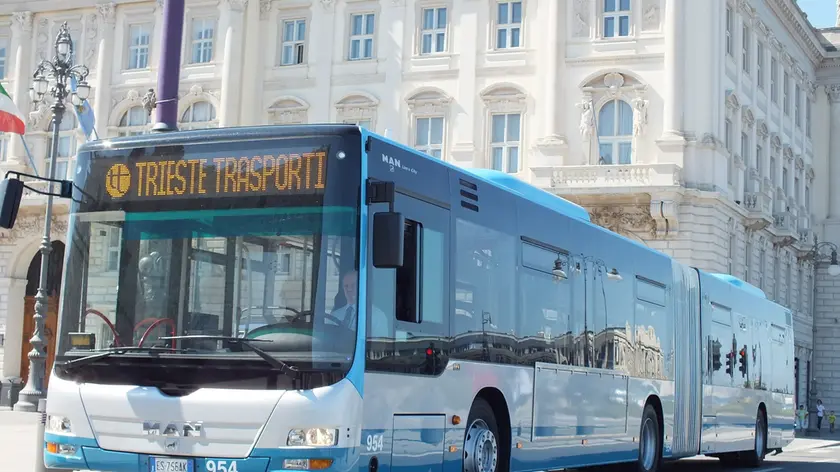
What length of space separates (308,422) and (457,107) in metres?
31.2

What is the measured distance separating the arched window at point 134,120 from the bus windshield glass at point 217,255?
3390 centimetres

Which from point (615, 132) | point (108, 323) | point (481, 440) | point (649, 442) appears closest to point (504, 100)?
point (615, 132)

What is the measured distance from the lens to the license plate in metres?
9.03

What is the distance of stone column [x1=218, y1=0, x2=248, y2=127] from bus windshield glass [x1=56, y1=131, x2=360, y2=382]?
3175cm

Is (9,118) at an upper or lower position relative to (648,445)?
upper

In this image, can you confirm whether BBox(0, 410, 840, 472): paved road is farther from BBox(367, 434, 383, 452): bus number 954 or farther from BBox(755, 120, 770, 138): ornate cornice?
BBox(755, 120, 770, 138): ornate cornice

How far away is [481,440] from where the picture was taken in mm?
11203

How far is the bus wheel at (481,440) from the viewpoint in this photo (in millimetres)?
10969

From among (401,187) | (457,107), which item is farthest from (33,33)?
(401,187)

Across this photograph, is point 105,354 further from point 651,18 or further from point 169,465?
point 651,18

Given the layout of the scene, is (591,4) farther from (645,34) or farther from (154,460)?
(154,460)

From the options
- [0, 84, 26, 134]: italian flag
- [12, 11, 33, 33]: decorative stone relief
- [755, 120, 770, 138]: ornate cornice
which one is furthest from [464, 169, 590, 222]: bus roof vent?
[12, 11, 33, 33]: decorative stone relief

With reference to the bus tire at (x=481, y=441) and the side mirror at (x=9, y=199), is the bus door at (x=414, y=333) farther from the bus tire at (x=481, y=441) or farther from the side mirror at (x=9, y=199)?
the side mirror at (x=9, y=199)

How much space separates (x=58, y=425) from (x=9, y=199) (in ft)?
5.77
